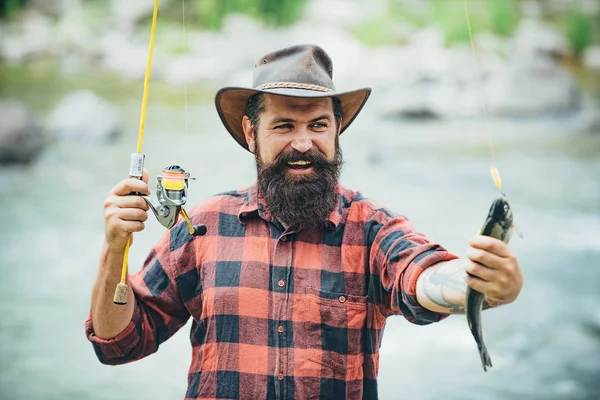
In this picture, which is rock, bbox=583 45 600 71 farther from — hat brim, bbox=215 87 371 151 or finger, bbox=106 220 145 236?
finger, bbox=106 220 145 236

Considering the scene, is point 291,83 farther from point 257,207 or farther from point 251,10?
point 251,10

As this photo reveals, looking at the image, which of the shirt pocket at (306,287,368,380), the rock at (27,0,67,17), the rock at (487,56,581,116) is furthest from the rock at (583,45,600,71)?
the rock at (27,0,67,17)

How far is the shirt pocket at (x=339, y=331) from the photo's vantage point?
167 centimetres

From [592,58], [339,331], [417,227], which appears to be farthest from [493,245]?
[592,58]

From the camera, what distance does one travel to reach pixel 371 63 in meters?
4.25

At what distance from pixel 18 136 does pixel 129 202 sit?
116 inches

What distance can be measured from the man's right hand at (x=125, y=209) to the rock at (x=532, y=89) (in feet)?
10.6

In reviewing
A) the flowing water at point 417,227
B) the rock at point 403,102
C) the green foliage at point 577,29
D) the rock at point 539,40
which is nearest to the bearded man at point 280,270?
the flowing water at point 417,227

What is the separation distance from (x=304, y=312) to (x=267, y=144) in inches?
18.9

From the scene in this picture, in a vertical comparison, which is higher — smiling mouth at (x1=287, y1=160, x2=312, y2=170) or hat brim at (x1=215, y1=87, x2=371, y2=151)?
hat brim at (x1=215, y1=87, x2=371, y2=151)

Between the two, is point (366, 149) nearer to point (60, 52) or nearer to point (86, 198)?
point (86, 198)

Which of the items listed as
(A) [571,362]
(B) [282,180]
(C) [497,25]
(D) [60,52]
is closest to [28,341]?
(D) [60,52]

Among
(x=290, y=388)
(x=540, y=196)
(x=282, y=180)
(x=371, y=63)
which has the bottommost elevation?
(x=290, y=388)

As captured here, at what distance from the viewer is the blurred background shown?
391 cm
